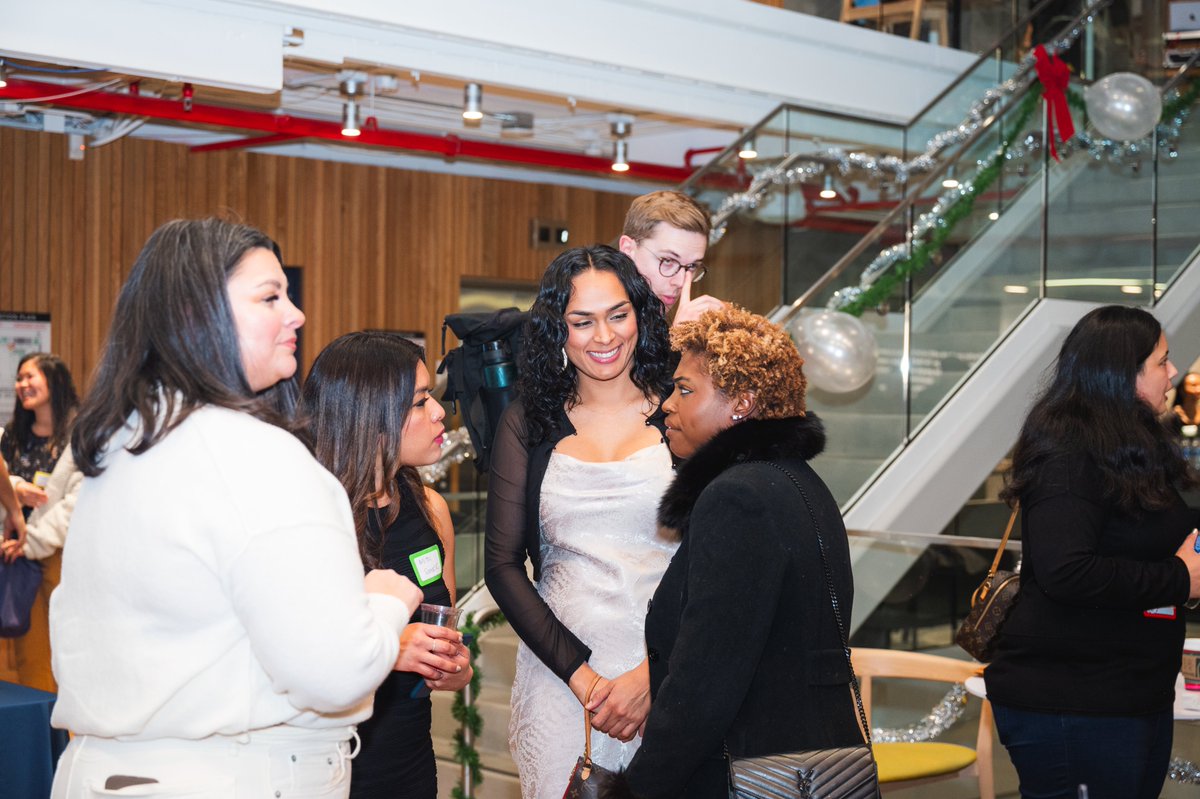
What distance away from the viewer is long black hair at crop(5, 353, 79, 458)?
559cm

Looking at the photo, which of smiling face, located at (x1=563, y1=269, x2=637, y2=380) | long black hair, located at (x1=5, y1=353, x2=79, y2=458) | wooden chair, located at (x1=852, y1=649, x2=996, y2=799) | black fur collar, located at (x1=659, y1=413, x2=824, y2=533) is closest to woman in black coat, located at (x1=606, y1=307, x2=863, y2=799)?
black fur collar, located at (x1=659, y1=413, x2=824, y2=533)

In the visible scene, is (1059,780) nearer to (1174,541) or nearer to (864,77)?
(1174,541)

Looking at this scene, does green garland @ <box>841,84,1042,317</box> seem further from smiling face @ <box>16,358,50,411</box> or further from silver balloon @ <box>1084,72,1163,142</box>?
smiling face @ <box>16,358,50,411</box>

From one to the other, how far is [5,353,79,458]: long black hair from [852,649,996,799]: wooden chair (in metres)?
3.71

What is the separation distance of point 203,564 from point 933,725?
333 centimetres

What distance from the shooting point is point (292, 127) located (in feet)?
24.9

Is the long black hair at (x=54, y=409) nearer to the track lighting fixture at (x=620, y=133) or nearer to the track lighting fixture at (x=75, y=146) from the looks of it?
the track lighting fixture at (x=75, y=146)

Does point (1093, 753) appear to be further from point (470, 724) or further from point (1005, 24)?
point (1005, 24)

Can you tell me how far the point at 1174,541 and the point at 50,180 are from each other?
306 inches

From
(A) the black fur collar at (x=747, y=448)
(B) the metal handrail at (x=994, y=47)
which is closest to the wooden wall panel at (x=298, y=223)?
(B) the metal handrail at (x=994, y=47)

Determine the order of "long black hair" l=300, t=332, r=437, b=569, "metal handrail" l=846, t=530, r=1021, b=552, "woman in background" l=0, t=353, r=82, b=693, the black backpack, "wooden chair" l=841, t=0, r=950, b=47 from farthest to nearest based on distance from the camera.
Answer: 1. "wooden chair" l=841, t=0, r=950, b=47
2. "woman in background" l=0, t=353, r=82, b=693
3. "metal handrail" l=846, t=530, r=1021, b=552
4. the black backpack
5. "long black hair" l=300, t=332, r=437, b=569

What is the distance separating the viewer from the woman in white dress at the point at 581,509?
2.47 m

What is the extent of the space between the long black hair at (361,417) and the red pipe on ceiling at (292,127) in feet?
16.1

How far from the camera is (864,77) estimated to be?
8148mm
